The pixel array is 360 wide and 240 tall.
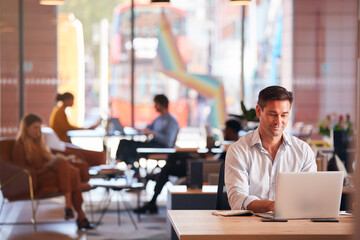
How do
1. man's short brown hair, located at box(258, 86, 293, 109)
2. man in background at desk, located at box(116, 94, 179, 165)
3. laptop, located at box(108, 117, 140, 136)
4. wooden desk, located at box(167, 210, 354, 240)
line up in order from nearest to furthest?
wooden desk, located at box(167, 210, 354, 240), man's short brown hair, located at box(258, 86, 293, 109), man in background at desk, located at box(116, 94, 179, 165), laptop, located at box(108, 117, 140, 136)

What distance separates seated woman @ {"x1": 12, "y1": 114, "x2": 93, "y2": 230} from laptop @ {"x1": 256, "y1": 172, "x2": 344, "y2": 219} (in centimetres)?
446

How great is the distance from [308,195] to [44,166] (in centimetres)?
484

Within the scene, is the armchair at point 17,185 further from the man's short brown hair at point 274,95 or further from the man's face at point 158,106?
the man's short brown hair at point 274,95

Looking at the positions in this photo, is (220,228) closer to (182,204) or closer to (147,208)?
(182,204)

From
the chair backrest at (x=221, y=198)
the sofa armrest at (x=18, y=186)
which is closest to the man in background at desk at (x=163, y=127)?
the sofa armrest at (x=18, y=186)

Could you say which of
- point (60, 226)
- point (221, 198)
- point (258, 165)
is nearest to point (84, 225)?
point (60, 226)

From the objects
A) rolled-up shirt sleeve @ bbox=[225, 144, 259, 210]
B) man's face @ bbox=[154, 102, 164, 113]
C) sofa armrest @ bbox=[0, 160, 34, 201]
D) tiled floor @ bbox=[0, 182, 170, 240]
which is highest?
man's face @ bbox=[154, 102, 164, 113]

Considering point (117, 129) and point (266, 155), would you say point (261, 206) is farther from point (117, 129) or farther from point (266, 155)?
point (117, 129)

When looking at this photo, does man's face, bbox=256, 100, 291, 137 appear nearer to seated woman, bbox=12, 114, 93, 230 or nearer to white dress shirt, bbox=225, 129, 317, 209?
white dress shirt, bbox=225, 129, 317, 209

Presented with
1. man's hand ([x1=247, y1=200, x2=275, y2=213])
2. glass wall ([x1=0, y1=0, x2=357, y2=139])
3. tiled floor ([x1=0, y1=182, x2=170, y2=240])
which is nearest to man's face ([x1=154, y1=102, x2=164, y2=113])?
tiled floor ([x1=0, y1=182, x2=170, y2=240])

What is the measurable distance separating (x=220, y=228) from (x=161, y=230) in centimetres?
436

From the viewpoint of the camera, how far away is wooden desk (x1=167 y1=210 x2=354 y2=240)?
286 centimetres

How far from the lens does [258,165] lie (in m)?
3.74

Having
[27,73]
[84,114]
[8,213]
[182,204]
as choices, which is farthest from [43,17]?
[182,204]
